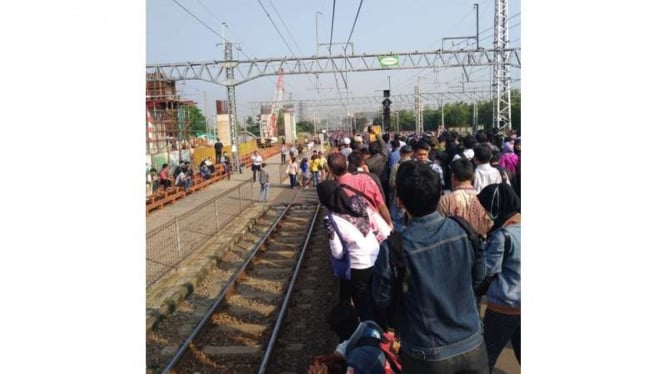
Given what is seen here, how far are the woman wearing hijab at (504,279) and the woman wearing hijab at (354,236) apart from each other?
1.05m

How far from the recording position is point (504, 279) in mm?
3109

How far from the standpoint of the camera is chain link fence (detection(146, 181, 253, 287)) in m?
8.91

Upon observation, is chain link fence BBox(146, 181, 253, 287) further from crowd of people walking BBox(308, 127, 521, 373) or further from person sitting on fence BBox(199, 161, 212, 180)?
person sitting on fence BBox(199, 161, 212, 180)

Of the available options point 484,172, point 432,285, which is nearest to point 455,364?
point 432,285

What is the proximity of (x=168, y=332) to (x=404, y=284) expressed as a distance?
501 cm

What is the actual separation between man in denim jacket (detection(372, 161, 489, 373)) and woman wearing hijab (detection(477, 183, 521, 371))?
672mm

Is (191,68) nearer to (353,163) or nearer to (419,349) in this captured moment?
(353,163)

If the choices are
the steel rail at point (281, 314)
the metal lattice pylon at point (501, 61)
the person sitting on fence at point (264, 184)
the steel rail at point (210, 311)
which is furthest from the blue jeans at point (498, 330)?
the person sitting on fence at point (264, 184)

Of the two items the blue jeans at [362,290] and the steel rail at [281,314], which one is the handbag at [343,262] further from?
the steel rail at [281,314]

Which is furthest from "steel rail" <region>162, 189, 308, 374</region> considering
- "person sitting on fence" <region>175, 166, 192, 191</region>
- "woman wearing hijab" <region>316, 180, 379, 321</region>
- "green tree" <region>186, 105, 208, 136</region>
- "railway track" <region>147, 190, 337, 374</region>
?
"green tree" <region>186, 105, 208, 136</region>

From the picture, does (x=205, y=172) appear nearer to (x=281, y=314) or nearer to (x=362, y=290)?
(x=281, y=314)

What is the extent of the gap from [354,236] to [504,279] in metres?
1.28

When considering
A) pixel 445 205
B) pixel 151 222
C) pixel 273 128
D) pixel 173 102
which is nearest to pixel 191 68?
pixel 173 102

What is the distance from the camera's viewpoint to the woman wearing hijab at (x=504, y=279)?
2.99 meters
